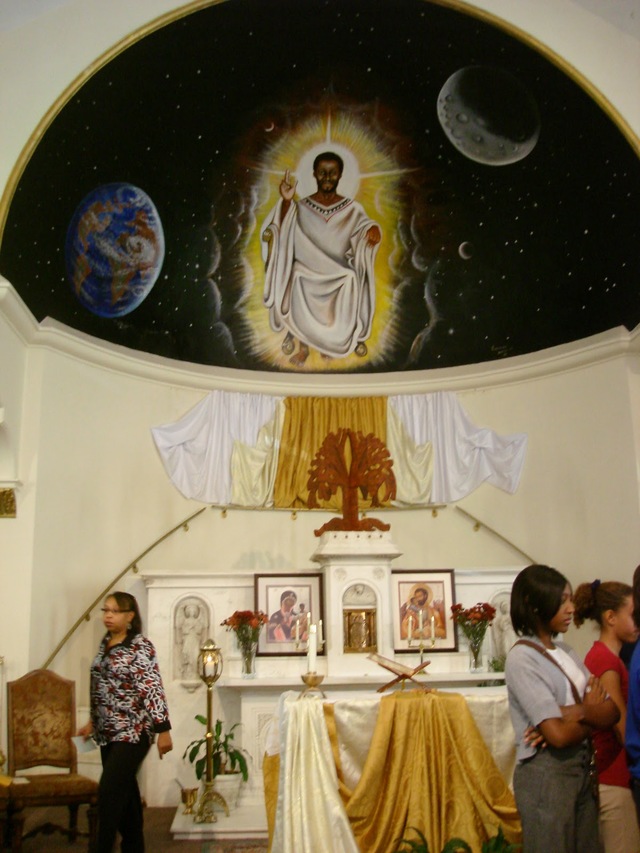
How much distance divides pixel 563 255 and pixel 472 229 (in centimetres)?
123

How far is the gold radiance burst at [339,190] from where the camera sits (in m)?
10.9

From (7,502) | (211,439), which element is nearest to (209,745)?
(7,502)

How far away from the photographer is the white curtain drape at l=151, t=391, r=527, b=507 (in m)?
10.9

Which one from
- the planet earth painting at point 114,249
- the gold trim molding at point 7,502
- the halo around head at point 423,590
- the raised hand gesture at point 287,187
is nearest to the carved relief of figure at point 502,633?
the halo around head at point 423,590

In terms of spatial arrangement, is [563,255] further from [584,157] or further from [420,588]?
[420,588]

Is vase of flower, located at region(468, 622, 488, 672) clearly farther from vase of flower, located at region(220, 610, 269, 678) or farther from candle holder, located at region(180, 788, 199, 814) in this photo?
candle holder, located at region(180, 788, 199, 814)

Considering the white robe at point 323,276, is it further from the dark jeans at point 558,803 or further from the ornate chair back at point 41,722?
the dark jeans at point 558,803

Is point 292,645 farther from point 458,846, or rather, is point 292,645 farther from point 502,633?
point 458,846

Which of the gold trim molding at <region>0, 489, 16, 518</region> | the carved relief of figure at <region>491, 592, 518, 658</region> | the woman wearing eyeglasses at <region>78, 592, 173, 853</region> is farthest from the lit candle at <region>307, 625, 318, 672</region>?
the gold trim molding at <region>0, 489, 16, 518</region>

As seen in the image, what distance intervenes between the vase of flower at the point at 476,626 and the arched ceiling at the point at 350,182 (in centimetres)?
402

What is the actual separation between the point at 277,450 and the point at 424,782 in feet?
21.8

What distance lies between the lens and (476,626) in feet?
26.4

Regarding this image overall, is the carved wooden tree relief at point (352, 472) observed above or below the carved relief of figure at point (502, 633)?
above

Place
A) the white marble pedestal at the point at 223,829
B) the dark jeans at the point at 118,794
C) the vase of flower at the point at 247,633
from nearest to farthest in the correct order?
the dark jeans at the point at 118,794 < the white marble pedestal at the point at 223,829 < the vase of flower at the point at 247,633
